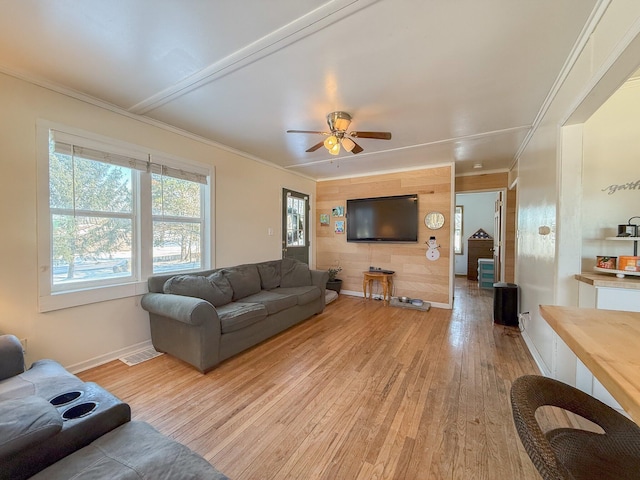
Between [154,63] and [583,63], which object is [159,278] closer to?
[154,63]

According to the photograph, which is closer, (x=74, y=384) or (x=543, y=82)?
(x=74, y=384)

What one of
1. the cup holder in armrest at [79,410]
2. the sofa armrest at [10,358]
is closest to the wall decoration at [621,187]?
the cup holder in armrest at [79,410]

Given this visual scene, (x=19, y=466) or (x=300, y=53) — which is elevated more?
(x=300, y=53)

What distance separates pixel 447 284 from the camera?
435 centimetres

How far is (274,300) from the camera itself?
120 inches

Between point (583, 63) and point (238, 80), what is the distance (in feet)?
7.85

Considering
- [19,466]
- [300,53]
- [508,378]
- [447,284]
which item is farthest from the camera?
[447,284]

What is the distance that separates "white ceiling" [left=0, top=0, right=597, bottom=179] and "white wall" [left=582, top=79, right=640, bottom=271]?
478 mm

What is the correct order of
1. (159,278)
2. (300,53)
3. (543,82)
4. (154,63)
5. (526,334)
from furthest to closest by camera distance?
1. (526,334)
2. (159,278)
3. (543,82)
4. (154,63)
5. (300,53)

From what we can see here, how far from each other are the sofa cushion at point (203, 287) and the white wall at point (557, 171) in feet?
10.2

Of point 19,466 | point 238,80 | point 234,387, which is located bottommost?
point 234,387

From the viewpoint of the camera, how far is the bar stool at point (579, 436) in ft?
2.18

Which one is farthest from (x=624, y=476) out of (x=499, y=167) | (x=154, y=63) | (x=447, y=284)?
(x=499, y=167)

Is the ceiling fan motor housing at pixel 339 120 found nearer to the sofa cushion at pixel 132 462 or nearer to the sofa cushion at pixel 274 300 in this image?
the sofa cushion at pixel 274 300
